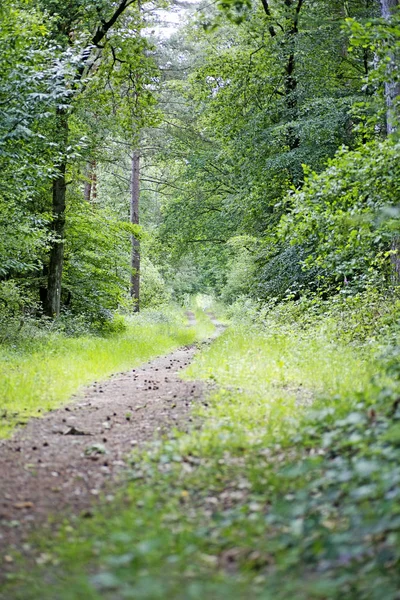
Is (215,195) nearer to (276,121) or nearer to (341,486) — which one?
(276,121)

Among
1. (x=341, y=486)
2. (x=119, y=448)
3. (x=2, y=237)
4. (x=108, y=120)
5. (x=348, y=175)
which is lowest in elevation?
(x=119, y=448)

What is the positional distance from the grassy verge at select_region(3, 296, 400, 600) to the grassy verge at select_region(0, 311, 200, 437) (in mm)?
2620

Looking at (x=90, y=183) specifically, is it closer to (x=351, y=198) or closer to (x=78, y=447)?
(x=351, y=198)

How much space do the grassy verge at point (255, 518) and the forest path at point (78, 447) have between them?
343mm

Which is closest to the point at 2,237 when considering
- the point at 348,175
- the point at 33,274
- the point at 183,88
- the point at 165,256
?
the point at 33,274

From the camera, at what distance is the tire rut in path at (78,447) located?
4.44 meters

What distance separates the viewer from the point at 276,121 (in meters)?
18.1

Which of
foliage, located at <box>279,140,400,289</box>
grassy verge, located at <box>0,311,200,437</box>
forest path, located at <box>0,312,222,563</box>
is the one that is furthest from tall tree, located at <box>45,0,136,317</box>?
forest path, located at <box>0,312,222,563</box>

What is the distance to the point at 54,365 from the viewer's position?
10.1m

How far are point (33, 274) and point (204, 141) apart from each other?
11.2 m

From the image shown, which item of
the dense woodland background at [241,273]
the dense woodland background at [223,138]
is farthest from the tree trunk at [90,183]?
the dense woodland background at [241,273]

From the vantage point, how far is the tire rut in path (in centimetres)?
444

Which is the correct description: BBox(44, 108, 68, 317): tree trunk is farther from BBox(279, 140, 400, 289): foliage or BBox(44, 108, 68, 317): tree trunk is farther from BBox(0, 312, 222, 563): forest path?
BBox(279, 140, 400, 289): foliage

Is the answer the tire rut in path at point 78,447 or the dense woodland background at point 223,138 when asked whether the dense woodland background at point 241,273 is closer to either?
the dense woodland background at point 223,138
